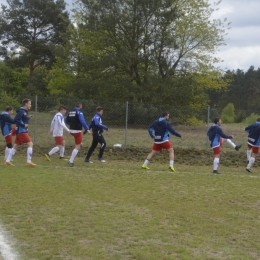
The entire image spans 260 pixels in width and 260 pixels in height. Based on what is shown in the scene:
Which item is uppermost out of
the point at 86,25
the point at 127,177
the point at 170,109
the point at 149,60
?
the point at 86,25

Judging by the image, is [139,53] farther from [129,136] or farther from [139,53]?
[129,136]

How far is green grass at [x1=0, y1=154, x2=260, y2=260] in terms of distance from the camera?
5594mm

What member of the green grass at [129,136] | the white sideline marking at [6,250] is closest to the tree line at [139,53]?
the green grass at [129,136]

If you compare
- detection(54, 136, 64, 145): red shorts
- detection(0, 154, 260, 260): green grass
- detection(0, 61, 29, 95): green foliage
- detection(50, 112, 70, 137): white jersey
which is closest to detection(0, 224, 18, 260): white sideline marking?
detection(0, 154, 260, 260): green grass

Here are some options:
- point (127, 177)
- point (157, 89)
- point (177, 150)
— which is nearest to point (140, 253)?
point (127, 177)

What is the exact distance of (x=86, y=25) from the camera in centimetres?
3102

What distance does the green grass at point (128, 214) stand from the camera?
5594 millimetres

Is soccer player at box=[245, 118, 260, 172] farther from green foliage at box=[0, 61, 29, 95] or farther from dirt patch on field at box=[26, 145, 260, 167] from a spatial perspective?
green foliage at box=[0, 61, 29, 95]

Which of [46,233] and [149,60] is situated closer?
[46,233]

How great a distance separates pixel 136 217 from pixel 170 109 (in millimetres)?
13337

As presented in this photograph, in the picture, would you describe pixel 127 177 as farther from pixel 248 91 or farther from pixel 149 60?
pixel 248 91

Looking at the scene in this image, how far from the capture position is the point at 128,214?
7391mm

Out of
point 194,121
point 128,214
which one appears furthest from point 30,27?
point 128,214

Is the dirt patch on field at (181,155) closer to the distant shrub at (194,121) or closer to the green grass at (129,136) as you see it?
the green grass at (129,136)
